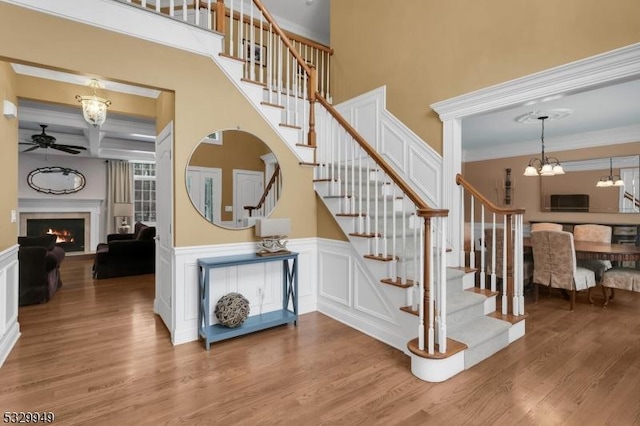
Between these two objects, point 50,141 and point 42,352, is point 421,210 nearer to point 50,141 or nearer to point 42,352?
point 42,352

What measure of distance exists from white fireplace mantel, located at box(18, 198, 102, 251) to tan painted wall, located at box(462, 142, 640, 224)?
10.2m

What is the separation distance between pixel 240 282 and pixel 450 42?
3465mm

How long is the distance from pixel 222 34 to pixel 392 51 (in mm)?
2108

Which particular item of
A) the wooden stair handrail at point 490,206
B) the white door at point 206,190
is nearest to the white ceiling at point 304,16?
the white door at point 206,190

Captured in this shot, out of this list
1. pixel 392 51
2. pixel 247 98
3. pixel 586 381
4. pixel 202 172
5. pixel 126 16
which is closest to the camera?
pixel 586 381

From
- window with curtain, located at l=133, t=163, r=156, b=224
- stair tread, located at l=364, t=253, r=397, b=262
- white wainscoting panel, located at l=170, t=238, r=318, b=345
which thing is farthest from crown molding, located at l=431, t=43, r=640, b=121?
window with curtain, located at l=133, t=163, r=156, b=224

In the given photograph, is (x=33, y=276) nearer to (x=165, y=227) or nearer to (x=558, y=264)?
(x=165, y=227)

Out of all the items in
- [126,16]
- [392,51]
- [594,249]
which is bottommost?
[594,249]

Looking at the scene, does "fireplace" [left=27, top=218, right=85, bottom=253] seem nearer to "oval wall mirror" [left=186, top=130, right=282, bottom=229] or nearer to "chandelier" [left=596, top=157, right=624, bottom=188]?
"oval wall mirror" [left=186, top=130, right=282, bottom=229]

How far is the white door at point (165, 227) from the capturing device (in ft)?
10.8

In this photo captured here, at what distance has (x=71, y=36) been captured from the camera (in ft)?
8.48

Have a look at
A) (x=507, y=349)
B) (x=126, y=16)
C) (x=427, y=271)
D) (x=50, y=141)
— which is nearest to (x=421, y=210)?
(x=427, y=271)

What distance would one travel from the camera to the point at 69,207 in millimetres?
8539

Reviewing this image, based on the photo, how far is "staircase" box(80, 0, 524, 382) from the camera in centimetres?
250
